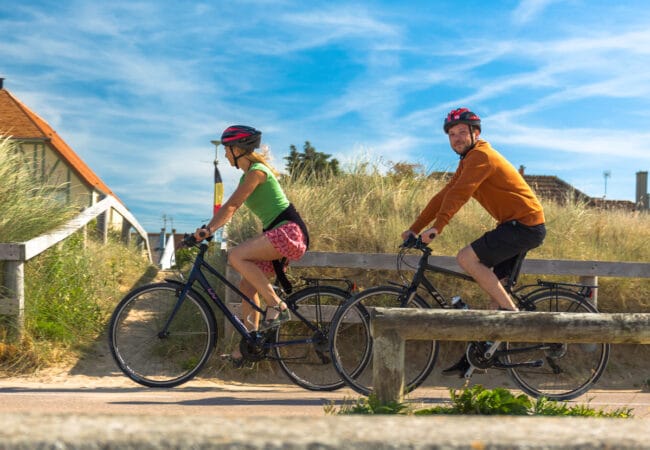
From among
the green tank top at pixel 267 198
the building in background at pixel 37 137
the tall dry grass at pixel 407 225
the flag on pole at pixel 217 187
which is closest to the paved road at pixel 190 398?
the green tank top at pixel 267 198

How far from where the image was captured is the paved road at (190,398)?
4898 millimetres

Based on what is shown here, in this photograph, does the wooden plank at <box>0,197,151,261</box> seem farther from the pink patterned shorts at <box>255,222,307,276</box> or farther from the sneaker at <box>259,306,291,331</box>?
the pink patterned shorts at <box>255,222,307,276</box>

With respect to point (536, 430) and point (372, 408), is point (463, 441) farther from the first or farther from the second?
point (372, 408)

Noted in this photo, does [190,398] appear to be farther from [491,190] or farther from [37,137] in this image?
[37,137]

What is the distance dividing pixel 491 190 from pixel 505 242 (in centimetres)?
44

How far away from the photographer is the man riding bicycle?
17.8 ft

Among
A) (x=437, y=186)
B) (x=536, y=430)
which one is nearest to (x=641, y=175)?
(x=437, y=186)

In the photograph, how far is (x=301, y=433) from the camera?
1.92m

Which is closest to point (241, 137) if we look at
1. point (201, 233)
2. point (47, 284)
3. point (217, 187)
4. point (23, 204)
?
point (201, 233)

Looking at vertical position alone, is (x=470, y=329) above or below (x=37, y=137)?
below

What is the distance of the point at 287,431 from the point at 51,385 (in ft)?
16.5

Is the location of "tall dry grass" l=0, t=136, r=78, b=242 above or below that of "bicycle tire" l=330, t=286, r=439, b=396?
above

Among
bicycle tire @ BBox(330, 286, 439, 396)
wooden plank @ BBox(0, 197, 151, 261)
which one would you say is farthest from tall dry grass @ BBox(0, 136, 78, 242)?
bicycle tire @ BBox(330, 286, 439, 396)

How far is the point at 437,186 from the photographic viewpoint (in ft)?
39.0
